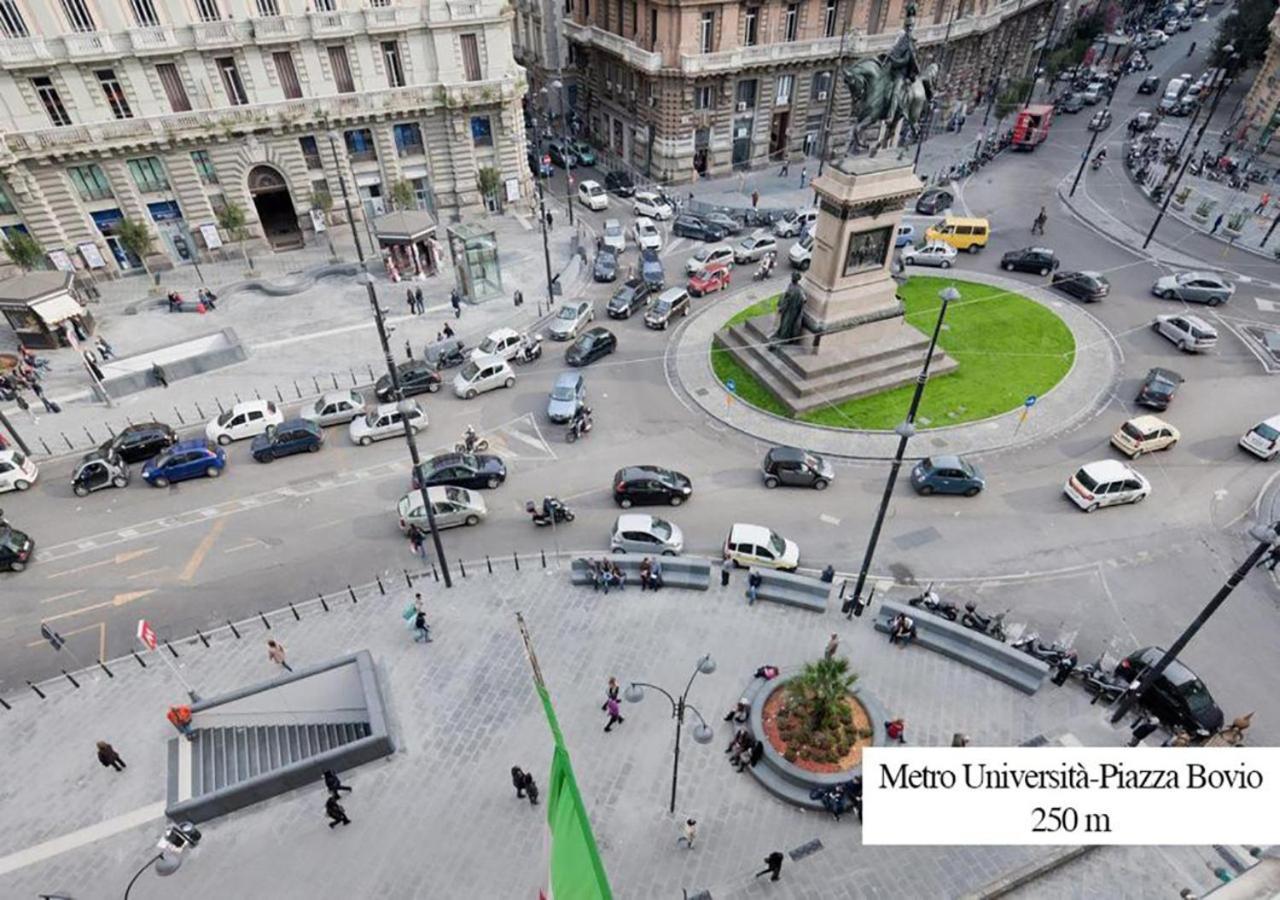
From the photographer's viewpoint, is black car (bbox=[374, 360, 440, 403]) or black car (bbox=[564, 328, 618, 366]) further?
black car (bbox=[564, 328, 618, 366])

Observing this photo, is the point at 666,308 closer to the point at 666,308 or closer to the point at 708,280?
the point at 666,308

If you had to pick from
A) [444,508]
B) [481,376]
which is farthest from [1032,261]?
[444,508]

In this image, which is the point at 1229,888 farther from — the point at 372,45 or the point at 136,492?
the point at 372,45

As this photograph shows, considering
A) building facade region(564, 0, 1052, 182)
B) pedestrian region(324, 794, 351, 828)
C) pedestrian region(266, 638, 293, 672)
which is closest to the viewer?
pedestrian region(324, 794, 351, 828)

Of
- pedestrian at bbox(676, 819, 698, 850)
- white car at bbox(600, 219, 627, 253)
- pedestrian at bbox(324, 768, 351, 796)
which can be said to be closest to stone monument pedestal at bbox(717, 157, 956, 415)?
white car at bbox(600, 219, 627, 253)

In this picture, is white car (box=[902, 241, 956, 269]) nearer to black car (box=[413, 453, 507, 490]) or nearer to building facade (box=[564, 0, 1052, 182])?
building facade (box=[564, 0, 1052, 182])

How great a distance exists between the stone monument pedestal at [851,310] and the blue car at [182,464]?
23.4 metres

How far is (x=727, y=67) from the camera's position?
172 ft

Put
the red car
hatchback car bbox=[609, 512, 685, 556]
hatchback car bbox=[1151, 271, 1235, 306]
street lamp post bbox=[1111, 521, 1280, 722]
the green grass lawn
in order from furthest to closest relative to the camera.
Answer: the red car < hatchback car bbox=[1151, 271, 1235, 306] < the green grass lawn < hatchback car bbox=[609, 512, 685, 556] < street lamp post bbox=[1111, 521, 1280, 722]

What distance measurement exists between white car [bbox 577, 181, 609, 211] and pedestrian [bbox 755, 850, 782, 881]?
4678cm

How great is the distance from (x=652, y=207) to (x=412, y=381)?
25.8 meters

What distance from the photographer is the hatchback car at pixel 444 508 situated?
25000 millimetres

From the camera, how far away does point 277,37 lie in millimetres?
40906

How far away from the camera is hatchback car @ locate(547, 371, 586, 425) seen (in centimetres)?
3078
